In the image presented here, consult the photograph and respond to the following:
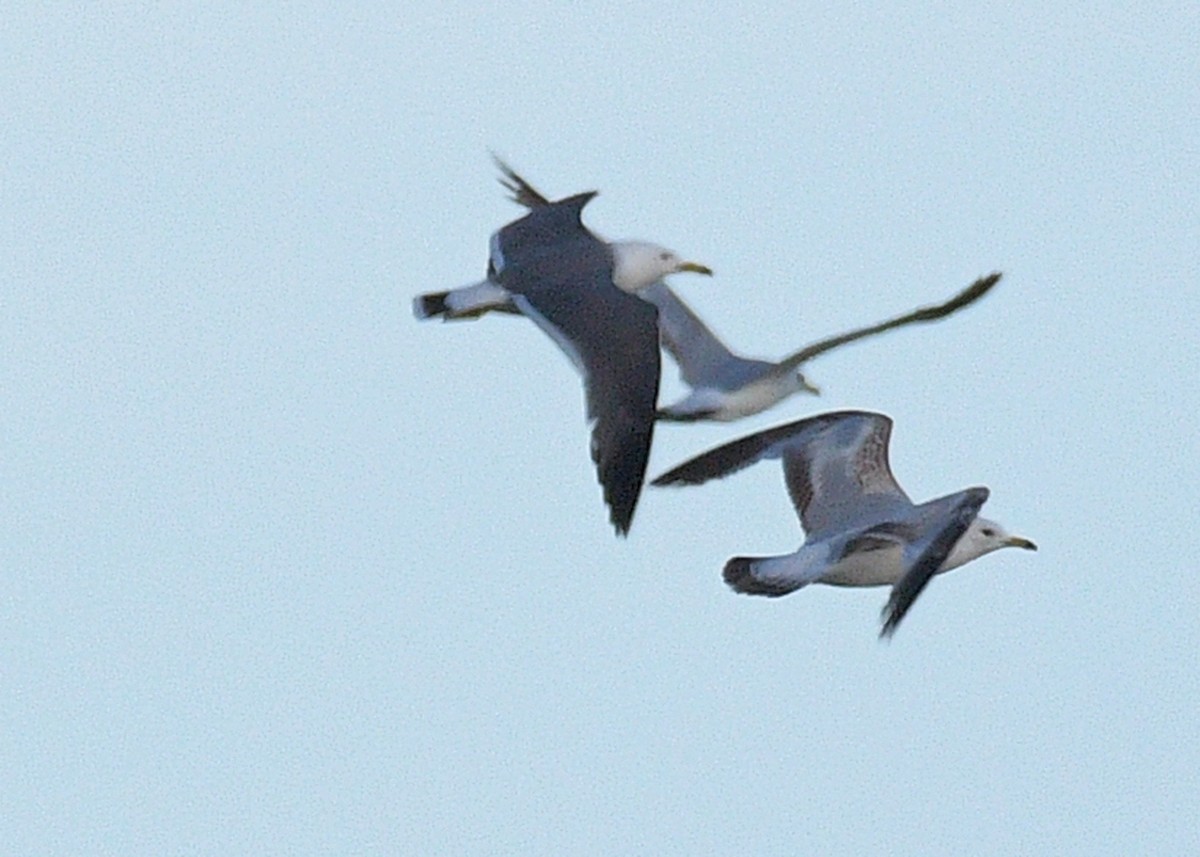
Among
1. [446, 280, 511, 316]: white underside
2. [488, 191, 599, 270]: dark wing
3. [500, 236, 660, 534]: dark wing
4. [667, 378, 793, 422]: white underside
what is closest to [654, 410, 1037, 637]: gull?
[667, 378, 793, 422]: white underside

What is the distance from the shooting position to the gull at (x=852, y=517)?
47.4ft

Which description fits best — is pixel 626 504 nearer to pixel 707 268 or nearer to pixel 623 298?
pixel 623 298

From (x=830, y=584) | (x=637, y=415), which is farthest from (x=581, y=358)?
(x=830, y=584)

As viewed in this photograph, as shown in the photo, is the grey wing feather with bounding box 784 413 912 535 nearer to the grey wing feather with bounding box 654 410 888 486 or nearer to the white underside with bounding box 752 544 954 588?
the grey wing feather with bounding box 654 410 888 486

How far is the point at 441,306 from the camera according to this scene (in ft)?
50.5

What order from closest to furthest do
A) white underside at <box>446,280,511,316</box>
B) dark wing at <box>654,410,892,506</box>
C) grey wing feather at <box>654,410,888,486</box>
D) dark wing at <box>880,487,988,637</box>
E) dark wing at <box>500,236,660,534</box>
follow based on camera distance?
1. dark wing at <box>880,487,988,637</box>
2. dark wing at <box>500,236,660,534</box>
3. white underside at <box>446,280,511,316</box>
4. dark wing at <box>654,410,892,506</box>
5. grey wing feather at <box>654,410,888,486</box>

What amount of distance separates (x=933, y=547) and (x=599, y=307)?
1.65 m

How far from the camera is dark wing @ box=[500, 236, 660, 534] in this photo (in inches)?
557

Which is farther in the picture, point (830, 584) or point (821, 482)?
point (821, 482)

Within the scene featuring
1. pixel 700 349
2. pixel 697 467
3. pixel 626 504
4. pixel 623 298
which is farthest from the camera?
pixel 700 349

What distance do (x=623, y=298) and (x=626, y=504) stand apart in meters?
1.29

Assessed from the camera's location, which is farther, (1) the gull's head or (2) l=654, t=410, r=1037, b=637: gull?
(1) the gull's head

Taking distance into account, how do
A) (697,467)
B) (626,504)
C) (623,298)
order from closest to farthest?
(626,504), (623,298), (697,467)

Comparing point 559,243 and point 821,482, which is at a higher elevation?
point 559,243
